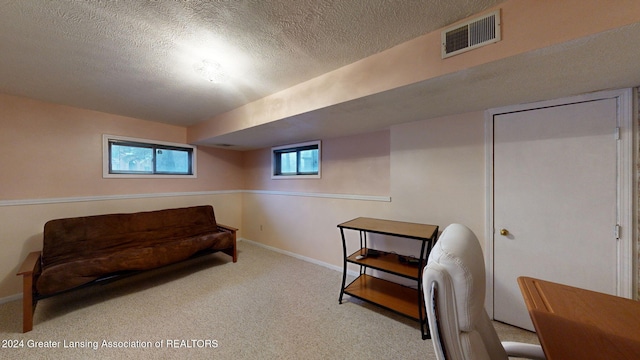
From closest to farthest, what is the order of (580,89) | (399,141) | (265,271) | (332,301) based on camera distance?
(580,89) → (332,301) → (399,141) → (265,271)

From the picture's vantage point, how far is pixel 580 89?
148 cm

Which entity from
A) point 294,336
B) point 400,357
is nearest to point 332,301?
point 294,336

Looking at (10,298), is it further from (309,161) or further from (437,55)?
(437,55)

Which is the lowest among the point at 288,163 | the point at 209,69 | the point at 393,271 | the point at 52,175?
the point at 393,271

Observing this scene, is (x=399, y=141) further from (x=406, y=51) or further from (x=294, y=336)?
(x=294, y=336)

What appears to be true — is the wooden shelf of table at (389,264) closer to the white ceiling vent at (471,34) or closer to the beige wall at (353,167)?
the beige wall at (353,167)

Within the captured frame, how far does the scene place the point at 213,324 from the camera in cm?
190

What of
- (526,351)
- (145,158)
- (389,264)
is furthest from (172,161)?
(526,351)

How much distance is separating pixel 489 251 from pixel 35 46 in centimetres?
387

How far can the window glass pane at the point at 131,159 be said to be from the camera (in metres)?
3.05

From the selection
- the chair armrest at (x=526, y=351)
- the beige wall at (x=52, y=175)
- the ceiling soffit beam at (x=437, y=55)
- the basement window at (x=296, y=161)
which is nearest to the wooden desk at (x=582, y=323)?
the chair armrest at (x=526, y=351)

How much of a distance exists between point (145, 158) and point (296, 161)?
2.40 metres

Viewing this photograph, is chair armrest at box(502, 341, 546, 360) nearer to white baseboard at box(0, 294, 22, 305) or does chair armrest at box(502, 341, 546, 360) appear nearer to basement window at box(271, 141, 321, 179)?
basement window at box(271, 141, 321, 179)

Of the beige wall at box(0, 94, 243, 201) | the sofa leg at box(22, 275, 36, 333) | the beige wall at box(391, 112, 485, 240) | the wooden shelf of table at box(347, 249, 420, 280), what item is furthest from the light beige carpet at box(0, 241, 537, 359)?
the beige wall at box(0, 94, 243, 201)
